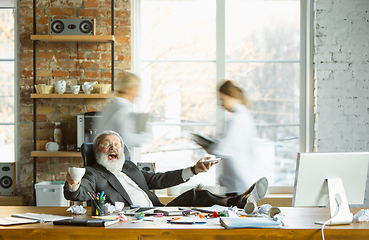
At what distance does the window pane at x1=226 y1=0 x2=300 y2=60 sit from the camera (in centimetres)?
392

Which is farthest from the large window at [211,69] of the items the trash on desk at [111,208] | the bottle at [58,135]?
the trash on desk at [111,208]

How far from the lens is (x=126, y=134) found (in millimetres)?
2943

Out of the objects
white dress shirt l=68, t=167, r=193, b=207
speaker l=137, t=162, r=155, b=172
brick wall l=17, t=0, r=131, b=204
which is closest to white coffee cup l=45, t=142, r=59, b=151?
brick wall l=17, t=0, r=131, b=204

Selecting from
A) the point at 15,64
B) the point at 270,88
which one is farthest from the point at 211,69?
the point at 15,64

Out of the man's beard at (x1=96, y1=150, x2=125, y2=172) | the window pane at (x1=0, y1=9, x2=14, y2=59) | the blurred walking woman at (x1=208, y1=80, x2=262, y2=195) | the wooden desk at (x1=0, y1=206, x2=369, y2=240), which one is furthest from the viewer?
the window pane at (x1=0, y1=9, x2=14, y2=59)

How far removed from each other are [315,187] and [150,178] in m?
1.44

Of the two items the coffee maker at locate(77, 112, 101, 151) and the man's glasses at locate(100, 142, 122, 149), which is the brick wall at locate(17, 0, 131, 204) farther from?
the man's glasses at locate(100, 142, 122, 149)

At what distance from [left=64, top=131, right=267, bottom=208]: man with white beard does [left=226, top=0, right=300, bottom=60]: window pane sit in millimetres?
1806

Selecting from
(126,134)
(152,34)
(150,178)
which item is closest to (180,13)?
(152,34)

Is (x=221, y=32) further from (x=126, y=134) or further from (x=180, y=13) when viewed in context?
(x=126, y=134)

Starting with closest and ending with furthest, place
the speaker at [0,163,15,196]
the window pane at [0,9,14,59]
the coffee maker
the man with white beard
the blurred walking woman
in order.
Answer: the man with white beard
the blurred walking woman
the coffee maker
the speaker at [0,163,15,196]
the window pane at [0,9,14,59]

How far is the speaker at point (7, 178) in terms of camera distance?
3750 mm

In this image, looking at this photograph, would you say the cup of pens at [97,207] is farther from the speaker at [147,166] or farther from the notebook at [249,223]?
the speaker at [147,166]

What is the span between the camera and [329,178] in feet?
5.20
